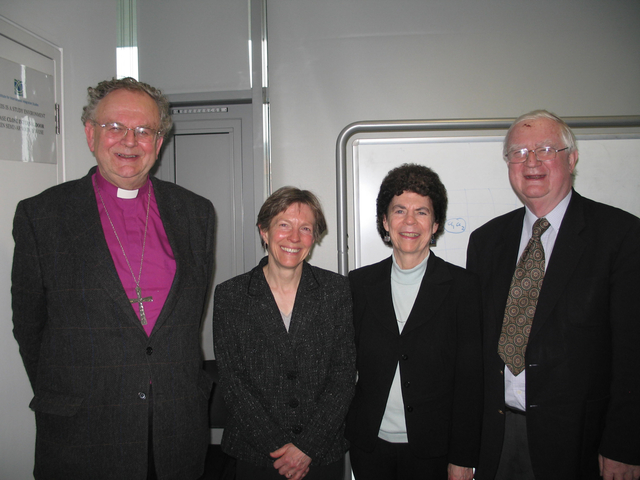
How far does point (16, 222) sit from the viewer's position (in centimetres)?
120

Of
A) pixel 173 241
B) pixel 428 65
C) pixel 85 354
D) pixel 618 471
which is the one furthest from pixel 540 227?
pixel 85 354

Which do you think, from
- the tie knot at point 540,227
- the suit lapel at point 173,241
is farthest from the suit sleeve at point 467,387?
the suit lapel at point 173,241

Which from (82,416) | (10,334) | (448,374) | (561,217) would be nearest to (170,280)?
(82,416)

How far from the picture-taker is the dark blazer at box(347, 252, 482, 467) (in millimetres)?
1320

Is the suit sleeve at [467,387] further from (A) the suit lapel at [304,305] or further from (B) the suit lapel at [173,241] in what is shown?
(B) the suit lapel at [173,241]

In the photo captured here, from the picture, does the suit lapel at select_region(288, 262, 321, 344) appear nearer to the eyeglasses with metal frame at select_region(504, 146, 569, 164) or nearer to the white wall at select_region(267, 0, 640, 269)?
the white wall at select_region(267, 0, 640, 269)

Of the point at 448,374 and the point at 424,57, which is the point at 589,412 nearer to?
the point at 448,374

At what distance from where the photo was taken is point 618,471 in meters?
1.26

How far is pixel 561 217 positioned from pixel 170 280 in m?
1.52

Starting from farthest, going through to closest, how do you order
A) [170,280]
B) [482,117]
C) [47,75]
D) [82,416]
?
[482,117] < [47,75] < [170,280] < [82,416]

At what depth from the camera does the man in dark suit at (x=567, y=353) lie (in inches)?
49.7

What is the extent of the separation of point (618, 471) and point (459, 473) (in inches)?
20.9

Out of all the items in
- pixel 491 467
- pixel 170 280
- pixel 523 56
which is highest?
pixel 523 56

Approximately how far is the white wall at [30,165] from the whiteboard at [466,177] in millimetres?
1473
